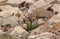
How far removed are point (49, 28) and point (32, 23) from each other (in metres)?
0.35

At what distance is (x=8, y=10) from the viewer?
198 inches

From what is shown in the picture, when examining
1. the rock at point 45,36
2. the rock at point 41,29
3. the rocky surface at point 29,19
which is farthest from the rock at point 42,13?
the rock at point 45,36

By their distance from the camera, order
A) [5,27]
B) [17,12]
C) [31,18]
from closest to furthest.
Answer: [5,27] < [31,18] < [17,12]

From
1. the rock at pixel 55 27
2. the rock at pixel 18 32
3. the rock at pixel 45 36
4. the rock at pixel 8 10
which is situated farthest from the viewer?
the rock at pixel 8 10

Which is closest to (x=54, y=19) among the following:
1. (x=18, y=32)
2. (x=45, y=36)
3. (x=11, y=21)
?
(x=11, y=21)

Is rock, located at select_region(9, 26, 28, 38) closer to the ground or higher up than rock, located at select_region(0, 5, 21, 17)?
closer to the ground

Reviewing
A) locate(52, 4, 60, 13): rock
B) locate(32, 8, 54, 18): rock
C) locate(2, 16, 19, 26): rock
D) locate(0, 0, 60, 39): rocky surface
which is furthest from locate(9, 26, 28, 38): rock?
locate(52, 4, 60, 13): rock

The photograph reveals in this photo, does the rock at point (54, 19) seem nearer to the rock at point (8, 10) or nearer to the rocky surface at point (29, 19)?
the rocky surface at point (29, 19)

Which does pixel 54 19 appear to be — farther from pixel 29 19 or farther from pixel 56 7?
pixel 56 7

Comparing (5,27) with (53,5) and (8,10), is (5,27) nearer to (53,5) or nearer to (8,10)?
(8,10)

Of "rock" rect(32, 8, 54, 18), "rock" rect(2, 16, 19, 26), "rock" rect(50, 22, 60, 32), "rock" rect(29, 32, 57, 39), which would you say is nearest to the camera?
"rock" rect(29, 32, 57, 39)

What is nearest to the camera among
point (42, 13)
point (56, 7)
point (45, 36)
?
point (45, 36)

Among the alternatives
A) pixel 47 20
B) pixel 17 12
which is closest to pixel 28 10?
pixel 17 12

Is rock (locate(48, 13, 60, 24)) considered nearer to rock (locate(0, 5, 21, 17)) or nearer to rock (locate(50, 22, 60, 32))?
rock (locate(50, 22, 60, 32))
